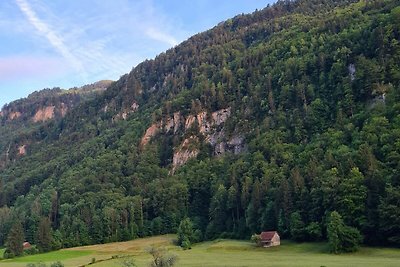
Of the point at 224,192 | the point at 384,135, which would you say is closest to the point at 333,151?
the point at 384,135

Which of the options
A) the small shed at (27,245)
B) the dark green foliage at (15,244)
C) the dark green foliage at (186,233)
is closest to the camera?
the dark green foliage at (186,233)

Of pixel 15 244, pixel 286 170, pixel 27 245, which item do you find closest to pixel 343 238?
pixel 286 170

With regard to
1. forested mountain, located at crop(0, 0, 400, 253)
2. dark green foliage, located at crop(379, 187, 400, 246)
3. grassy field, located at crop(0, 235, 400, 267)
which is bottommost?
grassy field, located at crop(0, 235, 400, 267)

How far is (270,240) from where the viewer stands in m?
103

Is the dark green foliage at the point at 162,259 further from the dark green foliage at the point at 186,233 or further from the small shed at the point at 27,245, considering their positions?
the small shed at the point at 27,245

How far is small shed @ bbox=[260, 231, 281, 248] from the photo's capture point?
103m

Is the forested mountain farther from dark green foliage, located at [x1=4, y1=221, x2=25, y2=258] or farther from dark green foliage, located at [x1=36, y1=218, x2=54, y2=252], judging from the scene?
dark green foliage, located at [x1=4, y1=221, x2=25, y2=258]

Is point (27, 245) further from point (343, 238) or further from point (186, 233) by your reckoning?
point (343, 238)

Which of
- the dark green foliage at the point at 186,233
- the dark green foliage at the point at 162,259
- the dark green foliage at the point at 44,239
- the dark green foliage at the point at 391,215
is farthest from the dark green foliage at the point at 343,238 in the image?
the dark green foliage at the point at 44,239

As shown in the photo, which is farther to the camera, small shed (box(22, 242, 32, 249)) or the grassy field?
small shed (box(22, 242, 32, 249))

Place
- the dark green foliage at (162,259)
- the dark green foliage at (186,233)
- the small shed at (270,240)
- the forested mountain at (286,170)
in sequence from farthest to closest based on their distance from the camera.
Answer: the dark green foliage at (186,233), the small shed at (270,240), the forested mountain at (286,170), the dark green foliage at (162,259)

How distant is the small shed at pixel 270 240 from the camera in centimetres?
10288

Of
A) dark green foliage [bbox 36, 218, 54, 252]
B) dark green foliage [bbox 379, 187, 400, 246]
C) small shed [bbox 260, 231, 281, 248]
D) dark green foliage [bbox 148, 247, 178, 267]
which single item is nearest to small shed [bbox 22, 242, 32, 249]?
dark green foliage [bbox 36, 218, 54, 252]

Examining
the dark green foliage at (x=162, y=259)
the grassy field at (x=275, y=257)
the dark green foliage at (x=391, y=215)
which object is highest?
the dark green foliage at (x=391, y=215)
